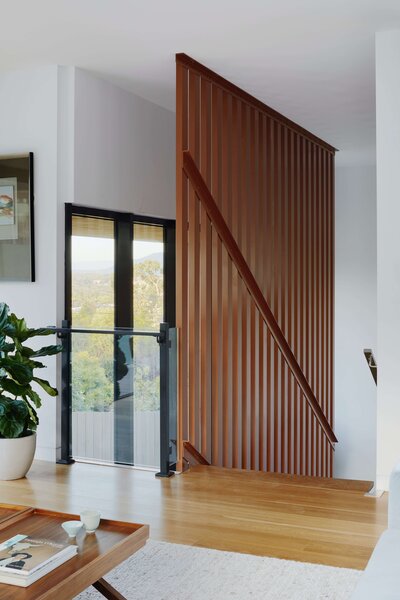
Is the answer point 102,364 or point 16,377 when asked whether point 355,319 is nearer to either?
point 102,364

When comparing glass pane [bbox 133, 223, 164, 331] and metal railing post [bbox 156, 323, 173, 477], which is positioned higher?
glass pane [bbox 133, 223, 164, 331]

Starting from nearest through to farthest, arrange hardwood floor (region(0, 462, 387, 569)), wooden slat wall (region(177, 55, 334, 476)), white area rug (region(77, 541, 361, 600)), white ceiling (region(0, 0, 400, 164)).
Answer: white area rug (region(77, 541, 361, 600)) < hardwood floor (region(0, 462, 387, 569)) < white ceiling (region(0, 0, 400, 164)) < wooden slat wall (region(177, 55, 334, 476))

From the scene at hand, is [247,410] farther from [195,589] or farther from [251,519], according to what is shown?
[195,589]

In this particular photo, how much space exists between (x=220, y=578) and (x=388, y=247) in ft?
7.61

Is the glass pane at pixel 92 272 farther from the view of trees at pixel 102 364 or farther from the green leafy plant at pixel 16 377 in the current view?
the green leafy plant at pixel 16 377

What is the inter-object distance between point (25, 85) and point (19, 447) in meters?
2.61

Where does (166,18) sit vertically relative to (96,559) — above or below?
above

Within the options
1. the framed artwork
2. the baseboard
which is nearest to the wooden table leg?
the baseboard

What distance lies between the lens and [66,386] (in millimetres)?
5238

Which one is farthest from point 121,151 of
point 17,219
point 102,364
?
point 102,364

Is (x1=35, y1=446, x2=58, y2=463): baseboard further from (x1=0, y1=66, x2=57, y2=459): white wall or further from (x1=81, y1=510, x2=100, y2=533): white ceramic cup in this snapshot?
(x1=81, y1=510, x2=100, y2=533): white ceramic cup

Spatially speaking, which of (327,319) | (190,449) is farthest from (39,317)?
(327,319)

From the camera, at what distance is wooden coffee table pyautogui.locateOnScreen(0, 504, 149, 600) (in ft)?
7.30

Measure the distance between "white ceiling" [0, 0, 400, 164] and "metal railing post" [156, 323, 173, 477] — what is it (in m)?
1.86
